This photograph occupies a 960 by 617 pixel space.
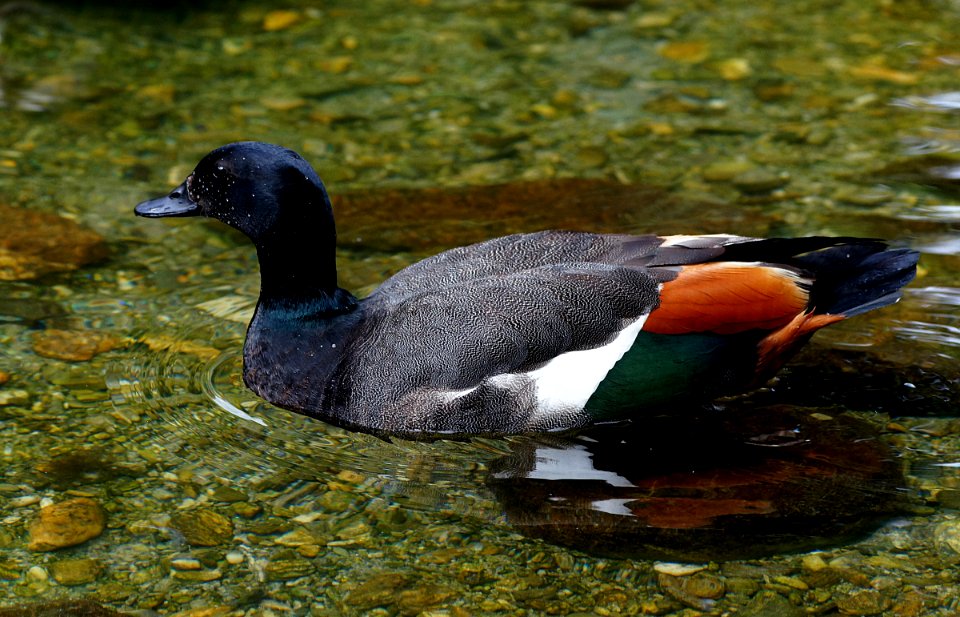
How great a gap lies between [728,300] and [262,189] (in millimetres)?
2070

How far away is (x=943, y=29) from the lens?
9.87m

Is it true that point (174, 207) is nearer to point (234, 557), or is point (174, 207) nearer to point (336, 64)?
point (234, 557)

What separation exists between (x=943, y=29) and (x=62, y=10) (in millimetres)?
6993

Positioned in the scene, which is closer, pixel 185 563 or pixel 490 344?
pixel 185 563

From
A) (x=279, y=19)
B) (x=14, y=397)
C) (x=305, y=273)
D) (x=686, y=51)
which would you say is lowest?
(x=14, y=397)

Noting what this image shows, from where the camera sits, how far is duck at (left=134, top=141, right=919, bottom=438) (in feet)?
17.6

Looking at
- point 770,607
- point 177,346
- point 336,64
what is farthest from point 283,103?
point 770,607

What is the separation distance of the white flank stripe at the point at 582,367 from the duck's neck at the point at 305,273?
987mm

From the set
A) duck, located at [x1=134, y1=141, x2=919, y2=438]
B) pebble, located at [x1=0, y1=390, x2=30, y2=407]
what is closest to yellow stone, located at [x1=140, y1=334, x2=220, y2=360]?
duck, located at [x1=134, y1=141, x2=919, y2=438]

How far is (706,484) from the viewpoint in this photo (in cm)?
→ 518

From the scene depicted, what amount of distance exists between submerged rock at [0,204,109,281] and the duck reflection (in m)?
3.01

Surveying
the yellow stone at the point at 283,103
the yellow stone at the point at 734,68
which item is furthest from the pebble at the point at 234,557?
the yellow stone at the point at 734,68

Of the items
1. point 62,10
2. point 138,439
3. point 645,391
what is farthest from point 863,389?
point 62,10

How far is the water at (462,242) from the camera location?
15.5ft
